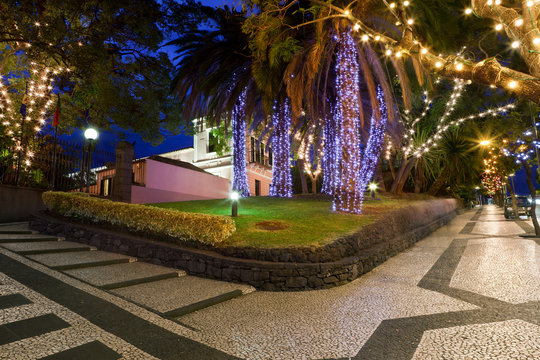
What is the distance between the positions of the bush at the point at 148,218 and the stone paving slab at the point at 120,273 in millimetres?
871

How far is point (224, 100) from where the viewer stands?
14.9 m

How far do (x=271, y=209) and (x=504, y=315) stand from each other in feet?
24.1

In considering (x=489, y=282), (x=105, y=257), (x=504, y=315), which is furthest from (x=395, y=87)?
(x=105, y=257)

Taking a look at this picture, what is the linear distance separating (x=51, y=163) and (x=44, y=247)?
7.50 meters

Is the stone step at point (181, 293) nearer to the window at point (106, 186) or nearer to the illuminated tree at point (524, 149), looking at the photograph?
the window at point (106, 186)

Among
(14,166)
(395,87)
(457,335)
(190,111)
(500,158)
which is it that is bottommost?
(457,335)

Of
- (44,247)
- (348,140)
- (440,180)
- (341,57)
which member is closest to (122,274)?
(44,247)

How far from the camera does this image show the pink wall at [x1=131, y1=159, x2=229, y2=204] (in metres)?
15.2

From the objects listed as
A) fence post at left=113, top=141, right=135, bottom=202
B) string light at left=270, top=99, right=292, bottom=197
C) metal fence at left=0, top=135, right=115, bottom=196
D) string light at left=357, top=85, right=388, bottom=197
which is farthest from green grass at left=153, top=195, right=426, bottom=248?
metal fence at left=0, top=135, right=115, bottom=196

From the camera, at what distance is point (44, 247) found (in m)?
6.62

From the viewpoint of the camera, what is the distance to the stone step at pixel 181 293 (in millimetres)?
4172

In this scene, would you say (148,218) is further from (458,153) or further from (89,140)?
(458,153)

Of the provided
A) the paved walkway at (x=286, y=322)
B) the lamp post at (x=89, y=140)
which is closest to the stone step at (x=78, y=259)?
the paved walkway at (x=286, y=322)

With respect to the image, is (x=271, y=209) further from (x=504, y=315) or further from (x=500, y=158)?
(x=500, y=158)
